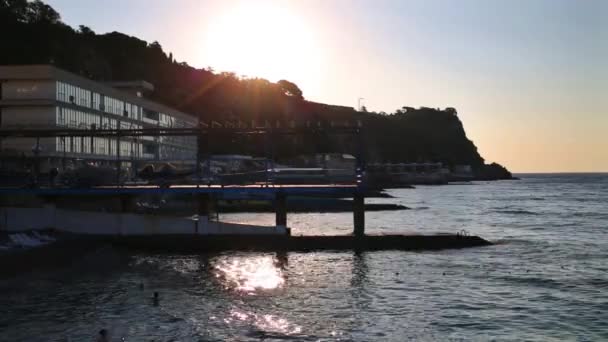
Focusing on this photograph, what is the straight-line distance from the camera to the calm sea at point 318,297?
21.4m

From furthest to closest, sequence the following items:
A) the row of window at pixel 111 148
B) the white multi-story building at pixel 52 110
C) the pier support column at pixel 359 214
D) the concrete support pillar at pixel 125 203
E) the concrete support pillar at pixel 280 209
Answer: the row of window at pixel 111 148 → the white multi-story building at pixel 52 110 → the concrete support pillar at pixel 125 203 → the pier support column at pixel 359 214 → the concrete support pillar at pixel 280 209

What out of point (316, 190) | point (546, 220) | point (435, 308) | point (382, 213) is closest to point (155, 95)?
point (382, 213)

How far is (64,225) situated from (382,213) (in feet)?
152

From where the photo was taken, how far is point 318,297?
87.9ft

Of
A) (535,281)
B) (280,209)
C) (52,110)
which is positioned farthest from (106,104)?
(535,281)

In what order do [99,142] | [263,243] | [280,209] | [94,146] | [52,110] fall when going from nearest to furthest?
[263,243] → [280,209] → [52,110] → [94,146] → [99,142]

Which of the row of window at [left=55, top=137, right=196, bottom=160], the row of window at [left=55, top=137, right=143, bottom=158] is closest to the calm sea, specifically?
the row of window at [left=55, top=137, right=196, bottom=160]

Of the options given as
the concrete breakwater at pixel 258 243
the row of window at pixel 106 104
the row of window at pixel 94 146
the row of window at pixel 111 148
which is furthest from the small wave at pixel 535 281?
the row of window at pixel 106 104

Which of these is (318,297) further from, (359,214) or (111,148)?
(111,148)

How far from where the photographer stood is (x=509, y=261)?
38.5 meters

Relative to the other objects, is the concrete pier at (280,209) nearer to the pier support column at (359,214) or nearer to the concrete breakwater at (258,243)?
the concrete breakwater at (258,243)

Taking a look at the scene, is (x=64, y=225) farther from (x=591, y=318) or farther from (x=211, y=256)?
(x=591, y=318)

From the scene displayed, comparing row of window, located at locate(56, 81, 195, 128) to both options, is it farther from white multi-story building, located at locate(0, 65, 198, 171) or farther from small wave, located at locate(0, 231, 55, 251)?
small wave, located at locate(0, 231, 55, 251)

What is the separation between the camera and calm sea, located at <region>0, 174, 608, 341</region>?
2144 cm
